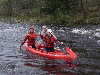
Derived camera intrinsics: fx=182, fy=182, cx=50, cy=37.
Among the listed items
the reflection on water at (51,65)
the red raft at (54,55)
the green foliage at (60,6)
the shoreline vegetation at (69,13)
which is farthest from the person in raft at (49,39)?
the green foliage at (60,6)

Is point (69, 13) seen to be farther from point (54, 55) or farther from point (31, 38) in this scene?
point (54, 55)

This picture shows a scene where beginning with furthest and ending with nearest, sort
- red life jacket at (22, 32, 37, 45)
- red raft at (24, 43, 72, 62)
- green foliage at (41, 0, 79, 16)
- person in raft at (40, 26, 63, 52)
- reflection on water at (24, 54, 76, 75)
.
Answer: green foliage at (41, 0, 79, 16)
red life jacket at (22, 32, 37, 45)
person in raft at (40, 26, 63, 52)
red raft at (24, 43, 72, 62)
reflection on water at (24, 54, 76, 75)

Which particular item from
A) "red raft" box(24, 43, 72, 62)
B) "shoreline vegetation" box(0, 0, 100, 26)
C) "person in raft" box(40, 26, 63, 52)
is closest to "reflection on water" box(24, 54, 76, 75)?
"red raft" box(24, 43, 72, 62)

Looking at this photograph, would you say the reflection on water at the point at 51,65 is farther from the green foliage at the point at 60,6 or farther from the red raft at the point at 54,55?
the green foliage at the point at 60,6

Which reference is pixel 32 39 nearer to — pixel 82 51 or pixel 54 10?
pixel 82 51

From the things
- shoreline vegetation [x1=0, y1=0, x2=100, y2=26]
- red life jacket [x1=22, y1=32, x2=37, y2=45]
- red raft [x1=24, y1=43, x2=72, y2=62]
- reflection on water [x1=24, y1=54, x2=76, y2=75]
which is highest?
shoreline vegetation [x1=0, y1=0, x2=100, y2=26]

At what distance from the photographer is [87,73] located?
274 inches

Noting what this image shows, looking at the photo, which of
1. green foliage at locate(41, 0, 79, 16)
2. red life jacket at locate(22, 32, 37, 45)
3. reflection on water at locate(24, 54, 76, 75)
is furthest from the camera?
green foliage at locate(41, 0, 79, 16)

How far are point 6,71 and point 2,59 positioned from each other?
197 cm

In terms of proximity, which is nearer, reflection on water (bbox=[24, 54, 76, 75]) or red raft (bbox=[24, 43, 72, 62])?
reflection on water (bbox=[24, 54, 76, 75])

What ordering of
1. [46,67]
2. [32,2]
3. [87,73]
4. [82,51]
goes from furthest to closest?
[32,2] < [82,51] < [46,67] < [87,73]

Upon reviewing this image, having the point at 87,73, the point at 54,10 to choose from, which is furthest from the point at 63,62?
the point at 54,10

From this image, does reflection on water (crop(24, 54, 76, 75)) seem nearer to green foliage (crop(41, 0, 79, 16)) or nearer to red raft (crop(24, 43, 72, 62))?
red raft (crop(24, 43, 72, 62))

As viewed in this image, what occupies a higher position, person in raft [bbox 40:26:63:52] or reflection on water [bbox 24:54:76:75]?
person in raft [bbox 40:26:63:52]
